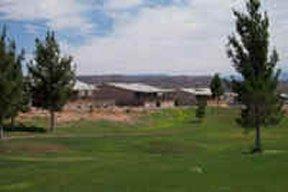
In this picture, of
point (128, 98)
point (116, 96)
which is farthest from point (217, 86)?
point (116, 96)

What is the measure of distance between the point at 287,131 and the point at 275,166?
57962 mm

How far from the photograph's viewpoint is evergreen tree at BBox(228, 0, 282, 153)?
56.2 m

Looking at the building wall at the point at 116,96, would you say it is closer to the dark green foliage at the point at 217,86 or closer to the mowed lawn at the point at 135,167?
the dark green foliage at the point at 217,86

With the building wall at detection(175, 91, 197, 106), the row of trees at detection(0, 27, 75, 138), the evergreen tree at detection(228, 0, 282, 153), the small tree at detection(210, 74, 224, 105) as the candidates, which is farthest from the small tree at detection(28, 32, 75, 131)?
the building wall at detection(175, 91, 197, 106)

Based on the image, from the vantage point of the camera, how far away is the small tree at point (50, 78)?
84.2 metres

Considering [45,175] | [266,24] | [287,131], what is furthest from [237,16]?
[287,131]

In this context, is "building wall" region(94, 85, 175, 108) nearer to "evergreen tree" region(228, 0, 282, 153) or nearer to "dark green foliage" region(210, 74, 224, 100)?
"dark green foliage" region(210, 74, 224, 100)

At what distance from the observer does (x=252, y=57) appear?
5722 cm

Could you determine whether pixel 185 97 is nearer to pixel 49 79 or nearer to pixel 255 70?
pixel 49 79

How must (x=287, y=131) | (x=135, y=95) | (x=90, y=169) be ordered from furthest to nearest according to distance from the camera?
1. (x=135, y=95)
2. (x=287, y=131)
3. (x=90, y=169)

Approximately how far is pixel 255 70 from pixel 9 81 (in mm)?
23890

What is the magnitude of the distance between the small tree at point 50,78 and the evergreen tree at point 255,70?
31.1 metres

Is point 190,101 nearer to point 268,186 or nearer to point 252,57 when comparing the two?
point 252,57

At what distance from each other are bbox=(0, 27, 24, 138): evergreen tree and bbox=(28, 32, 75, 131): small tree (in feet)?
37.8
